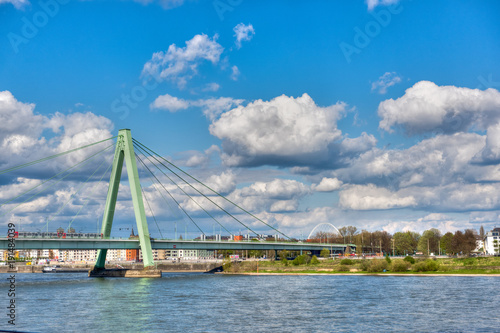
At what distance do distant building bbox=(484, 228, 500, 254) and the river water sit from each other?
13246cm

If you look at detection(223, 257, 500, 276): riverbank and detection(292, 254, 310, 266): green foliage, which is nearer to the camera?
detection(223, 257, 500, 276): riverbank

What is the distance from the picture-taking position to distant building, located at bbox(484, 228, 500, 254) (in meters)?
183

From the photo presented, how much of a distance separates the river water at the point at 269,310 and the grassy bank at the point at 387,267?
2619 centimetres

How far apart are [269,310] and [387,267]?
57.3 metres

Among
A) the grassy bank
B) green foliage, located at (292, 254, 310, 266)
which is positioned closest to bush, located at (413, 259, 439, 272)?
the grassy bank

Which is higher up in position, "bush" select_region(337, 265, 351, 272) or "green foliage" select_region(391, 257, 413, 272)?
"green foliage" select_region(391, 257, 413, 272)

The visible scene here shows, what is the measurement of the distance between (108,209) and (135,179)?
7.08 metres

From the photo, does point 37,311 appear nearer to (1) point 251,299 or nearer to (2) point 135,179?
(1) point 251,299

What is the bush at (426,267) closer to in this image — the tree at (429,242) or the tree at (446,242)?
the tree at (446,242)

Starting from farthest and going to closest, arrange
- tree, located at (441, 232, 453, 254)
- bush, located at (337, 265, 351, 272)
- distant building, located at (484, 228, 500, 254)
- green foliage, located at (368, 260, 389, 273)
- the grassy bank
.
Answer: distant building, located at (484, 228, 500, 254) < tree, located at (441, 232, 453, 254) < bush, located at (337, 265, 351, 272) < green foliage, located at (368, 260, 389, 273) < the grassy bank

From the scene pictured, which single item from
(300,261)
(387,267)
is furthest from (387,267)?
(300,261)

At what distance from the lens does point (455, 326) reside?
35.2m

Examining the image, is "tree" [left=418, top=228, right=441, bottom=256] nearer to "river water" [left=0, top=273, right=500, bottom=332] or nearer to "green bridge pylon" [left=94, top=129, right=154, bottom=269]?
"green bridge pylon" [left=94, top=129, right=154, bottom=269]

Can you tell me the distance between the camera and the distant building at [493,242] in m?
183
